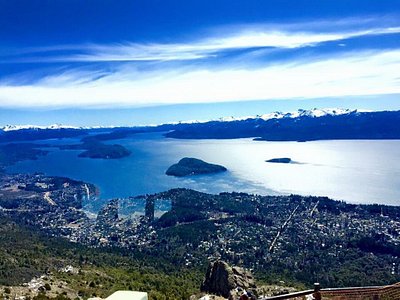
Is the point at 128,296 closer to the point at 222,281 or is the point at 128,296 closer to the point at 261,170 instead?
the point at 222,281

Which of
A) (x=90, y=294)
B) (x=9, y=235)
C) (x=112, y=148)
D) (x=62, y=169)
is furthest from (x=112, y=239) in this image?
(x=112, y=148)

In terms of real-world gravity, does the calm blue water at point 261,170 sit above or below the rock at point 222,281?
below

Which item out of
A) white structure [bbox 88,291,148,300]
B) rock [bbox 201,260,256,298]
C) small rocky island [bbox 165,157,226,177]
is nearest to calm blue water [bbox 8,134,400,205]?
small rocky island [bbox 165,157,226,177]

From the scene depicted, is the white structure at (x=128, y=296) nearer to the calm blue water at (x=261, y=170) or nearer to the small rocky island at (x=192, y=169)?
the calm blue water at (x=261, y=170)

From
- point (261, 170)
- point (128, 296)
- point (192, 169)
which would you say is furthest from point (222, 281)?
point (261, 170)

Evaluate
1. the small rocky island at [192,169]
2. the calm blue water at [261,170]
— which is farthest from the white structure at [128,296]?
the small rocky island at [192,169]

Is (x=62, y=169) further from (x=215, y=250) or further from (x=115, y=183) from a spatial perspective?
(x=215, y=250)
